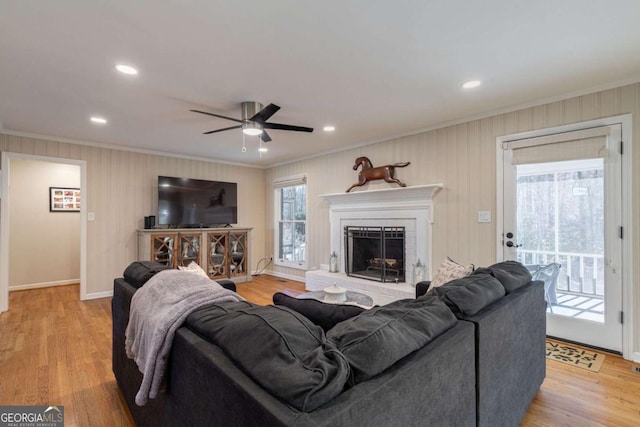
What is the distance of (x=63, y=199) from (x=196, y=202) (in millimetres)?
2479

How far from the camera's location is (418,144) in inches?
161

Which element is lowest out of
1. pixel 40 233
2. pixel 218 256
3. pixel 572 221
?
pixel 218 256

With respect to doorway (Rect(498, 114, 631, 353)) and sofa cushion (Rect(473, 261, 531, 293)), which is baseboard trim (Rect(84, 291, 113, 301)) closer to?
sofa cushion (Rect(473, 261, 531, 293))

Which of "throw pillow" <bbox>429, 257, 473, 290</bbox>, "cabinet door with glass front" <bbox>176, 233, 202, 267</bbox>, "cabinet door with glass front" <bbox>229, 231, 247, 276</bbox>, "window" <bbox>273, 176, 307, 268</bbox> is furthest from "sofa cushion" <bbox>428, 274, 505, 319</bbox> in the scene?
"cabinet door with glass front" <bbox>229, 231, 247, 276</bbox>

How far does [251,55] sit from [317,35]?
0.54 m

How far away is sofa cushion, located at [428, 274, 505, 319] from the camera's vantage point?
1.37m

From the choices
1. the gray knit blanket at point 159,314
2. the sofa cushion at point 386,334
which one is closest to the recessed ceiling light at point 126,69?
the gray knit blanket at point 159,314

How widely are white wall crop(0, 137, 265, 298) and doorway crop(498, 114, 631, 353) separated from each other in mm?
5140

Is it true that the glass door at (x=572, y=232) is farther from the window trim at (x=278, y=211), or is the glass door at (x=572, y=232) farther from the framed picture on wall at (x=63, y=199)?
the framed picture on wall at (x=63, y=199)

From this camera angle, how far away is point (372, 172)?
14.9ft

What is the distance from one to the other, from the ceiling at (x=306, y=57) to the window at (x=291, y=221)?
249 cm

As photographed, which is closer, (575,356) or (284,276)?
(575,356)

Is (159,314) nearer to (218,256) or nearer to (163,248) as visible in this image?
(163,248)

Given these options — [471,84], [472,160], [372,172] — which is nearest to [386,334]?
[471,84]
